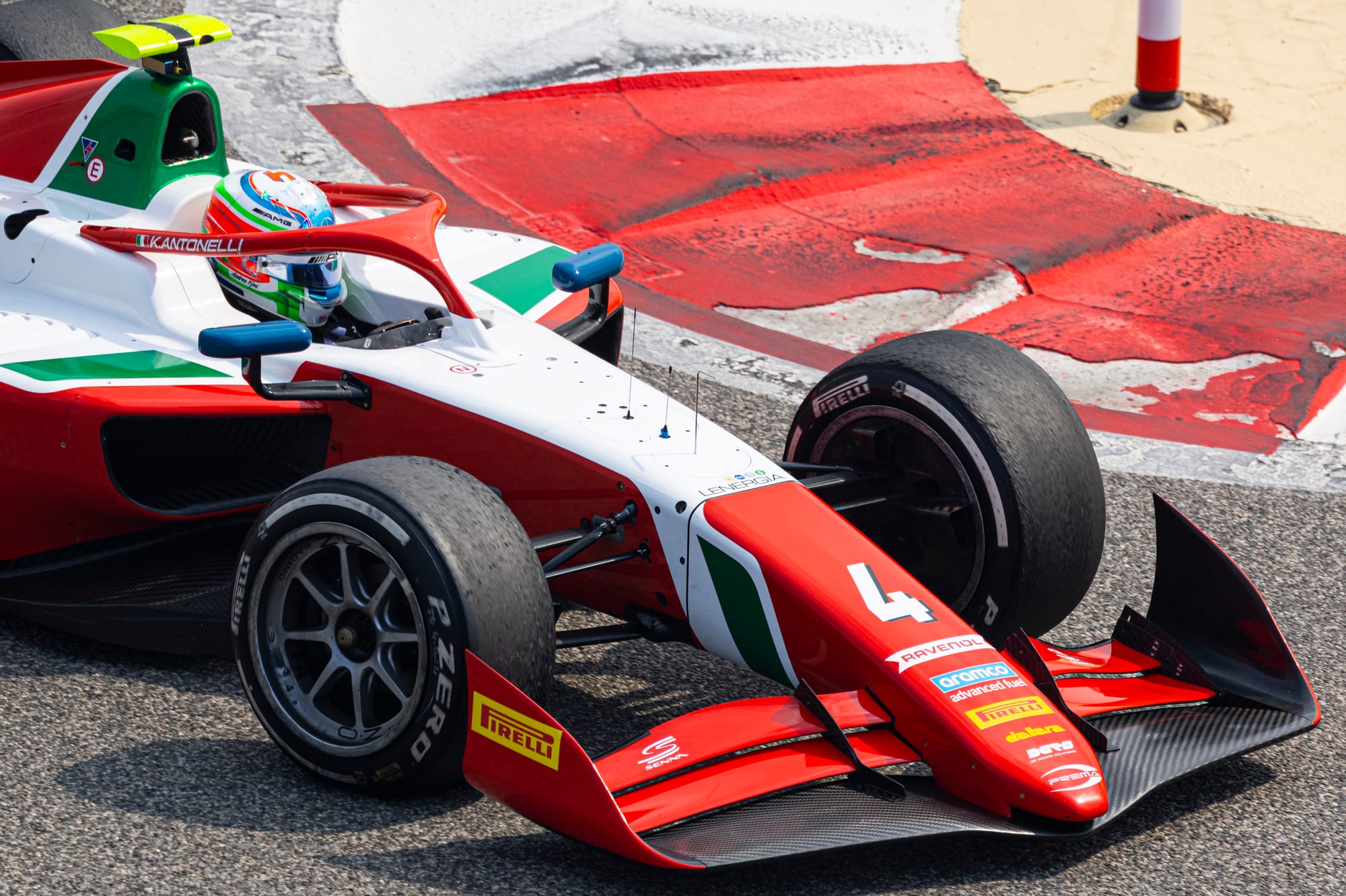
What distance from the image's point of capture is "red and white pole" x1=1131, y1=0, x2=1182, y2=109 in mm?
9398

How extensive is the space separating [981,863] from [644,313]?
165 inches

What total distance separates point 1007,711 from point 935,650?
23 centimetres

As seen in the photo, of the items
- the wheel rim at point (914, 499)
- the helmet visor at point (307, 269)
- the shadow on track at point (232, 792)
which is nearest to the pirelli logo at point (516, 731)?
the shadow on track at point (232, 792)

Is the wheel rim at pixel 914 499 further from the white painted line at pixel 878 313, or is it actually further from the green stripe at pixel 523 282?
the white painted line at pixel 878 313

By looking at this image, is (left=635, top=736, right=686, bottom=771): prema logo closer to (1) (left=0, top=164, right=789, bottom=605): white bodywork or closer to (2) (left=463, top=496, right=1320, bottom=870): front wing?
(2) (left=463, top=496, right=1320, bottom=870): front wing

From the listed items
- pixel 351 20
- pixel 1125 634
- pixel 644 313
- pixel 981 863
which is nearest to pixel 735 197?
pixel 644 313

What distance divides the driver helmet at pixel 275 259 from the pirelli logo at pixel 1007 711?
2.52m

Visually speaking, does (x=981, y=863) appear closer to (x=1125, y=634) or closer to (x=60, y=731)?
(x=1125, y=634)

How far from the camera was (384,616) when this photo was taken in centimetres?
381

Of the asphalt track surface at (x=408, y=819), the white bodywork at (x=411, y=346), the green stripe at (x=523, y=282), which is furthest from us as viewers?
the green stripe at (x=523, y=282)

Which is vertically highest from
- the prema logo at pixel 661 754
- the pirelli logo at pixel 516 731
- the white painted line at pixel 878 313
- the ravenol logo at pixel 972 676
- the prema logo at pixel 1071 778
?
the pirelli logo at pixel 516 731

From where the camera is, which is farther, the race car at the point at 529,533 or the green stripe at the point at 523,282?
the green stripe at the point at 523,282

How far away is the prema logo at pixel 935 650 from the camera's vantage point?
12.4 feet

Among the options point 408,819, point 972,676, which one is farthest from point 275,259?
point 972,676
